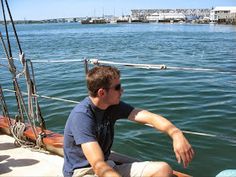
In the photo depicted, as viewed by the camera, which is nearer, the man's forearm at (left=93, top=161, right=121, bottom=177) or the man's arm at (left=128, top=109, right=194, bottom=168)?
the man's forearm at (left=93, top=161, right=121, bottom=177)

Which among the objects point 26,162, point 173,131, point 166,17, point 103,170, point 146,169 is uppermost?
point 166,17

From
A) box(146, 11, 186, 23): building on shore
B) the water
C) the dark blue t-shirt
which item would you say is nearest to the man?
the dark blue t-shirt

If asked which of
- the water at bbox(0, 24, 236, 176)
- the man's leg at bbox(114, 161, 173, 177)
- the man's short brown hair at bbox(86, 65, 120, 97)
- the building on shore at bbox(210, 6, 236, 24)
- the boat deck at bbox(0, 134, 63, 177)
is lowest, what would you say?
the water at bbox(0, 24, 236, 176)

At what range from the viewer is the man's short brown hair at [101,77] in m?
2.51

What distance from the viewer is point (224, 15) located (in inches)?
4668

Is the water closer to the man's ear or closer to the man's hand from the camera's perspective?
the man's hand

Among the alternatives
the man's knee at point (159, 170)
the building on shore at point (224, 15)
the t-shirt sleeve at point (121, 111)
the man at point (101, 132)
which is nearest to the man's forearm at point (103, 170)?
the man at point (101, 132)

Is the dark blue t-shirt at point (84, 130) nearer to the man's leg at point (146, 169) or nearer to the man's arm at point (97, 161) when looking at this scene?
the man's arm at point (97, 161)

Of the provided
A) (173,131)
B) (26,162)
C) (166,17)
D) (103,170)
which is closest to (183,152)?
(173,131)

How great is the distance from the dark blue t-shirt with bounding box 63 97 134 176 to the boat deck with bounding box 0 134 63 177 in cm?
108

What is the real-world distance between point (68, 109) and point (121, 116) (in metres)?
5.83

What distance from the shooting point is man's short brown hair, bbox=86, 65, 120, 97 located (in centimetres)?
251

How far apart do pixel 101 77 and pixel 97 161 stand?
1.89 feet

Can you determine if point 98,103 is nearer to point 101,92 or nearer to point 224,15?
point 101,92
